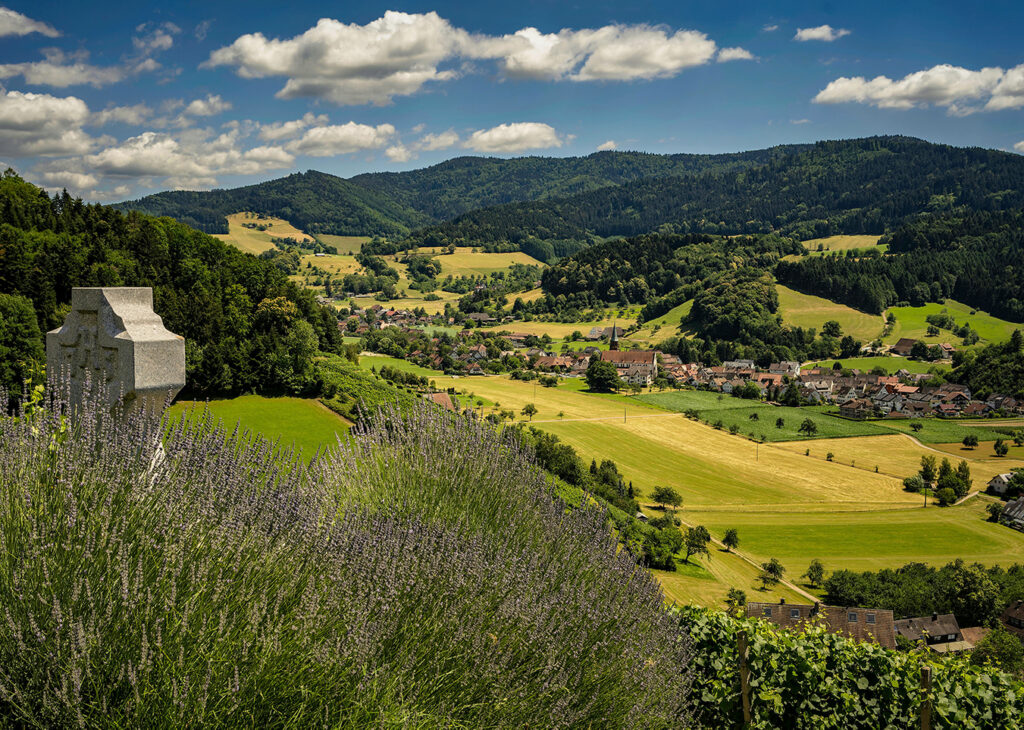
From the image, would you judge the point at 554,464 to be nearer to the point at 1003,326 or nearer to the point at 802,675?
the point at 802,675

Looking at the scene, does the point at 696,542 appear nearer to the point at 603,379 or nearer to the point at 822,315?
the point at 603,379

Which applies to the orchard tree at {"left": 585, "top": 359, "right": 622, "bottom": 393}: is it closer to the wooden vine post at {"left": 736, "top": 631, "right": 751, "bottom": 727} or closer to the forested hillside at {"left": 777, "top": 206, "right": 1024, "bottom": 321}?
the forested hillside at {"left": 777, "top": 206, "right": 1024, "bottom": 321}

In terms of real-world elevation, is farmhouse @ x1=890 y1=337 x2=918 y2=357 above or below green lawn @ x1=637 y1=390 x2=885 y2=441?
above

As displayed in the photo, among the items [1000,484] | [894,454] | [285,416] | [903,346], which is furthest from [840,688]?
[903,346]

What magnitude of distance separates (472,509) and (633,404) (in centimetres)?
7086

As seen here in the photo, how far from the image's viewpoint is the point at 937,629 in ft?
95.2

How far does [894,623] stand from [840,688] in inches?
1064

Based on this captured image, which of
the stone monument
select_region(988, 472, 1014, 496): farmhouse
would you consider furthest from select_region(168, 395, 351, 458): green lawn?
select_region(988, 472, 1014, 496): farmhouse

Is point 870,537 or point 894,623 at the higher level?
point 894,623

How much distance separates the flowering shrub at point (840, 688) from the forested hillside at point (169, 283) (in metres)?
23.9

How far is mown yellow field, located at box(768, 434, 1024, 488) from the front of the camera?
55.6m

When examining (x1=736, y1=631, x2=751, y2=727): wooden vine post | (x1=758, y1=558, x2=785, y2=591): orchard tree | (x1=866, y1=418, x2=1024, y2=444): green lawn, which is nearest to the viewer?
(x1=736, y1=631, x2=751, y2=727): wooden vine post

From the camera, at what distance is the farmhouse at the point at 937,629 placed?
2870cm

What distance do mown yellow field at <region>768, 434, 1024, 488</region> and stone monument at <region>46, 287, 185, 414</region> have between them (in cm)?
5972
